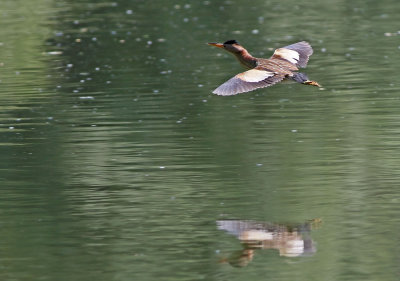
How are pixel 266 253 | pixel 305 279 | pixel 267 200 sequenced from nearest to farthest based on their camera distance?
pixel 305 279, pixel 266 253, pixel 267 200

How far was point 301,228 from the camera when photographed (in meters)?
9.20

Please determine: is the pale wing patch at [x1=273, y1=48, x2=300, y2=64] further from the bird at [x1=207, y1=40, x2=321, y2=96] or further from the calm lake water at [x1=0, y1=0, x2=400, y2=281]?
the calm lake water at [x1=0, y1=0, x2=400, y2=281]

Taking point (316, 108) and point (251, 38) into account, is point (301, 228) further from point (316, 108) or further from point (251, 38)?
point (251, 38)

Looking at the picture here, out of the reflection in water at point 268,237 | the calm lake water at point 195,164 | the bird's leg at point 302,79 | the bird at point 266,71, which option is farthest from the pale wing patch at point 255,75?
the reflection in water at point 268,237

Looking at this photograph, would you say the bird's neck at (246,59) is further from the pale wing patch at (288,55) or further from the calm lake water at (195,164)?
the calm lake water at (195,164)

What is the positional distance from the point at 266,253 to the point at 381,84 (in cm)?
860

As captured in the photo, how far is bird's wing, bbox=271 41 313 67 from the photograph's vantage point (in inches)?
517

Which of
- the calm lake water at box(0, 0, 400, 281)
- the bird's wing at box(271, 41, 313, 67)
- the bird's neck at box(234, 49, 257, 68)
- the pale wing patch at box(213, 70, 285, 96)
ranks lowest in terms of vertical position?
the calm lake water at box(0, 0, 400, 281)

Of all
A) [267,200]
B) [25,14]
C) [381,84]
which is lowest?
[25,14]

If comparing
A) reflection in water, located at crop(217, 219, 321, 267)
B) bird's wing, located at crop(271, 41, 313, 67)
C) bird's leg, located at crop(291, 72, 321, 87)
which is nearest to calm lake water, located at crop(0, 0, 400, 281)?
reflection in water, located at crop(217, 219, 321, 267)

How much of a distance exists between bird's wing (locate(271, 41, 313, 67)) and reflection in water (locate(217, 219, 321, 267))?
13.2ft

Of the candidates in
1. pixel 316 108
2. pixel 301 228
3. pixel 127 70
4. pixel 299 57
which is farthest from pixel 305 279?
pixel 127 70

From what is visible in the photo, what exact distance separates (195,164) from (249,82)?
107 cm

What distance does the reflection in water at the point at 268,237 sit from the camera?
8555 mm
